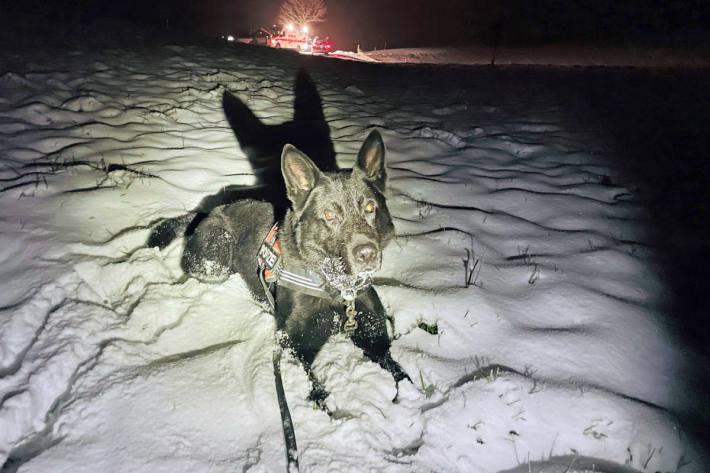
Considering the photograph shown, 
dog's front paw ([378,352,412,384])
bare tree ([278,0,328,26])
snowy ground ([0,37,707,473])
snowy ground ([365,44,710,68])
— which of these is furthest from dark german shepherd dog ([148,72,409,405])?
bare tree ([278,0,328,26])

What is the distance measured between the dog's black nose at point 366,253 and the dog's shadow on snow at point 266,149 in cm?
125

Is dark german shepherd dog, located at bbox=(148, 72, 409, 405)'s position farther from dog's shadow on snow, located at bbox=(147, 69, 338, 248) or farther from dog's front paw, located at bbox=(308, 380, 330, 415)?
dog's shadow on snow, located at bbox=(147, 69, 338, 248)

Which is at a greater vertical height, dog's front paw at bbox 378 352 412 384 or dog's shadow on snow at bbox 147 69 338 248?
dog's shadow on snow at bbox 147 69 338 248

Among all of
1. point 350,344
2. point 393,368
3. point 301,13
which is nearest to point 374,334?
point 350,344

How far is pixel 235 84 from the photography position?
8.98 meters

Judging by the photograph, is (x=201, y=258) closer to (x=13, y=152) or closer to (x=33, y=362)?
(x=33, y=362)

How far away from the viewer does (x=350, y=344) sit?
263cm

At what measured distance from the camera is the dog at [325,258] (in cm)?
255

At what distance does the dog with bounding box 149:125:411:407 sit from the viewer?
2549 millimetres

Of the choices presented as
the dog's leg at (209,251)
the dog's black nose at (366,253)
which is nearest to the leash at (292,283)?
the dog's black nose at (366,253)

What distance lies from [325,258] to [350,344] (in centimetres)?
70

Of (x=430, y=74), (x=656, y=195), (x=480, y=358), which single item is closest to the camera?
(x=480, y=358)

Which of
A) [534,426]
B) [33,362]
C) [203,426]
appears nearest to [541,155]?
[534,426]

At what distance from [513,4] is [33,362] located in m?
56.9
